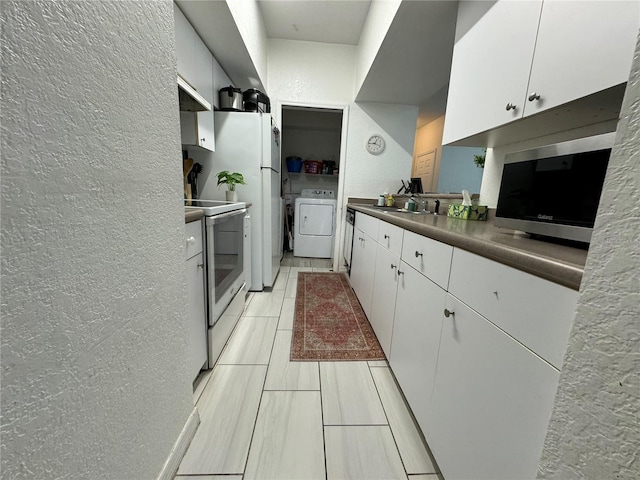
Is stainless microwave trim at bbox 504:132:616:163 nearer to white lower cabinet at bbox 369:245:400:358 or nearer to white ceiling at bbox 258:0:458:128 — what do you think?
white lower cabinet at bbox 369:245:400:358

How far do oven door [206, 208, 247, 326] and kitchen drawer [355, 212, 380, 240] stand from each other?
3.22 ft

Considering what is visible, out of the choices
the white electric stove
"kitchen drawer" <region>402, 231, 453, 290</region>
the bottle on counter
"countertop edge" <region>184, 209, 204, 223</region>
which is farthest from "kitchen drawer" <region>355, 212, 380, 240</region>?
"countertop edge" <region>184, 209, 204, 223</region>

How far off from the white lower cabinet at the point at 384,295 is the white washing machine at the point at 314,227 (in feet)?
6.97

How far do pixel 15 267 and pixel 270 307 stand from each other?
6.22 ft

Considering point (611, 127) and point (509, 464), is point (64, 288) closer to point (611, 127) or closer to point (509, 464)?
point (509, 464)

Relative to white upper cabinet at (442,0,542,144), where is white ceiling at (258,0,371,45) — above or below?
above

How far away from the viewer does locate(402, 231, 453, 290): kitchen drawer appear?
34.3 inches

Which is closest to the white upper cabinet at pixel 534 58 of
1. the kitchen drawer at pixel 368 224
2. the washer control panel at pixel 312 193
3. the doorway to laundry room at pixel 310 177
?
the kitchen drawer at pixel 368 224

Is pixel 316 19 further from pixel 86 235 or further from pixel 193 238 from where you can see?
pixel 86 235

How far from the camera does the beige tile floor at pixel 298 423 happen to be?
91 cm

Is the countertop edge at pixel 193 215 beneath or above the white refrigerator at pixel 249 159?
beneath

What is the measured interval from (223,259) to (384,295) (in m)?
1.02

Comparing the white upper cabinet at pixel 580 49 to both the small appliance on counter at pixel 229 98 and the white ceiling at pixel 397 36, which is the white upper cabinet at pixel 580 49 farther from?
the small appliance on counter at pixel 229 98

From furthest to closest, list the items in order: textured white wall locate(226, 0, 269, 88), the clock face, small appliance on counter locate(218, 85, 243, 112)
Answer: the clock face → small appliance on counter locate(218, 85, 243, 112) → textured white wall locate(226, 0, 269, 88)
